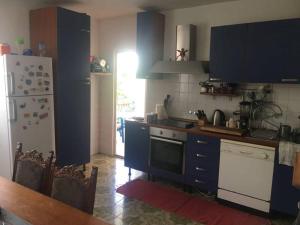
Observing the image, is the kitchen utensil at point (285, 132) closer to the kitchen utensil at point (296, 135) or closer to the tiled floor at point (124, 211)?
the kitchen utensil at point (296, 135)

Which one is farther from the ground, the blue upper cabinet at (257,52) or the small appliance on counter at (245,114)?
the blue upper cabinet at (257,52)

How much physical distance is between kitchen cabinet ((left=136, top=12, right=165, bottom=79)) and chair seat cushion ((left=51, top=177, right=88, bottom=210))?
2401mm

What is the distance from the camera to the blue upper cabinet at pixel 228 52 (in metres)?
3.01

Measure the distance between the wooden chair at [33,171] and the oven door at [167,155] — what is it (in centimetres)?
182

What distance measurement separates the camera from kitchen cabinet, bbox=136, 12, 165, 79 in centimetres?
370

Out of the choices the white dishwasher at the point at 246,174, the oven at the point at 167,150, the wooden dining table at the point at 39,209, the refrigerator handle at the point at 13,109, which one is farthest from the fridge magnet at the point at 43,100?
the white dishwasher at the point at 246,174

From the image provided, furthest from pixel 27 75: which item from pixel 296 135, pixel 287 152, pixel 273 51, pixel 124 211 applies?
pixel 296 135

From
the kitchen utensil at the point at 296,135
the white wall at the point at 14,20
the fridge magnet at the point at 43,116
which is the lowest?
the kitchen utensil at the point at 296,135

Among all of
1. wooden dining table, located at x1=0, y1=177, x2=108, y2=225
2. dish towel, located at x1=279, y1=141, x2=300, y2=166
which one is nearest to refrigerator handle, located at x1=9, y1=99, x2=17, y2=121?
wooden dining table, located at x1=0, y1=177, x2=108, y2=225

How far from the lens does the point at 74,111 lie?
3.70 metres

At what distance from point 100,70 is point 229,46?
2.18 m

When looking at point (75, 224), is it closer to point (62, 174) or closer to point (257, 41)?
point (62, 174)

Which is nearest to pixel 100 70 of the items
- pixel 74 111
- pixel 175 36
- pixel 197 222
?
pixel 74 111

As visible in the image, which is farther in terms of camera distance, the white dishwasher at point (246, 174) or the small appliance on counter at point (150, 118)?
the small appliance on counter at point (150, 118)
